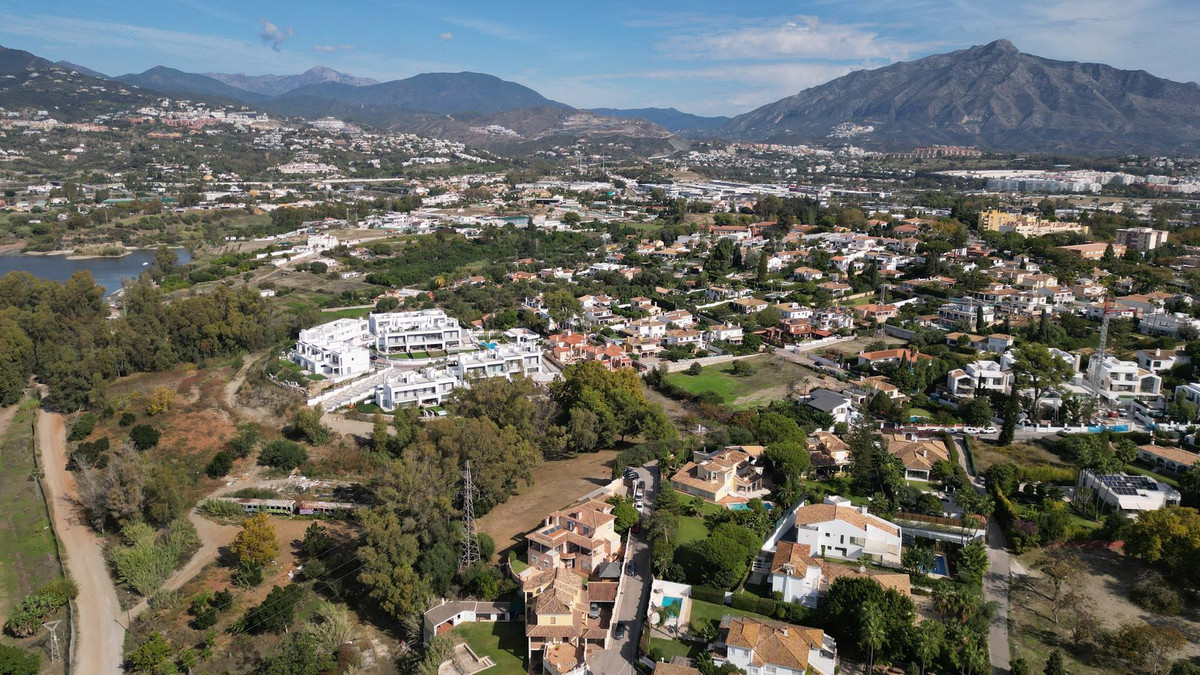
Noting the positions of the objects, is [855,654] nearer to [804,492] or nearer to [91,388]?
[804,492]

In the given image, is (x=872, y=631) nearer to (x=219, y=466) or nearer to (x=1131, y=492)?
Result: (x=1131, y=492)

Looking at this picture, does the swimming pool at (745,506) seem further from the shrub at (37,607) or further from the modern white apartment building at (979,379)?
the shrub at (37,607)

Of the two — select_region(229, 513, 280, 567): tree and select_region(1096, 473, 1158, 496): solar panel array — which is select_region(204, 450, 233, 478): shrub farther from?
select_region(1096, 473, 1158, 496): solar panel array

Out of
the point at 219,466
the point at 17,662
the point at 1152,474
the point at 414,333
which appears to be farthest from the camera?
the point at 414,333

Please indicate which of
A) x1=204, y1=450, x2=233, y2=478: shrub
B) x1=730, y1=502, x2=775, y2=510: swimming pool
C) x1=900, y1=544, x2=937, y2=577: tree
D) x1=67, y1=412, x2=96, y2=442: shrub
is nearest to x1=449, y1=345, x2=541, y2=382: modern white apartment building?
x1=204, y1=450, x2=233, y2=478: shrub

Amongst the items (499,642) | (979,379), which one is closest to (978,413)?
(979,379)

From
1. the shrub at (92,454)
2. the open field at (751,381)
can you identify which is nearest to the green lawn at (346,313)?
the shrub at (92,454)

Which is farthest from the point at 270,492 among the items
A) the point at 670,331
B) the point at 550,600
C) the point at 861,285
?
the point at 861,285
